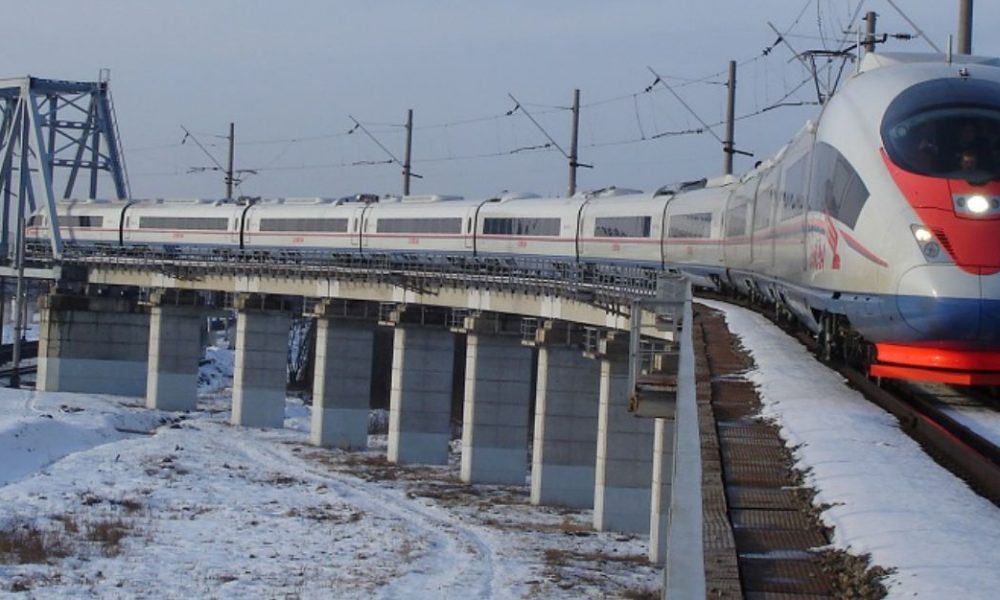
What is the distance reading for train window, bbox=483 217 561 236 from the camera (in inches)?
2178

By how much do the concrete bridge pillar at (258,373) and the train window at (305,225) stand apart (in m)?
5.21

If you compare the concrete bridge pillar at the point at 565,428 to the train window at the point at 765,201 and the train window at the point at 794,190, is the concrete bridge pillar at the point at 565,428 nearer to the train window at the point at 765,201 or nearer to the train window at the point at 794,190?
the train window at the point at 765,201

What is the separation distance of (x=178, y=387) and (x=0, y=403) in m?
10.5

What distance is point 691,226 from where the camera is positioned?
42.5 meters

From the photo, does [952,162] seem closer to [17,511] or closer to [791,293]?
[791,293]

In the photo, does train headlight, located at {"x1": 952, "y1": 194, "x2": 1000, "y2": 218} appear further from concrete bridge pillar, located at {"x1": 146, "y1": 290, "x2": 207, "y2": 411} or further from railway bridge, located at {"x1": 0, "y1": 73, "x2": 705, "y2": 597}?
concrete bridge pillar, located at {"x1": 146, "y1": 290, "x2": 207, "y2": 411}

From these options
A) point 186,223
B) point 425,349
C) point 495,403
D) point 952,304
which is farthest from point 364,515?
point 186,223

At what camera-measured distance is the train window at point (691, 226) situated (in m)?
40.2

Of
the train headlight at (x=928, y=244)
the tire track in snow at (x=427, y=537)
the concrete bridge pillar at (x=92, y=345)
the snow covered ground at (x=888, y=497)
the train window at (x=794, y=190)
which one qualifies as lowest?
the tire track in snow at (x=427, y=537)

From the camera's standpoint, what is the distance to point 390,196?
69312 millimetres

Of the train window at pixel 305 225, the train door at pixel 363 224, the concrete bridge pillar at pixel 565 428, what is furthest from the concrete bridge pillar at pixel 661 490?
the train window at pixel 305 225

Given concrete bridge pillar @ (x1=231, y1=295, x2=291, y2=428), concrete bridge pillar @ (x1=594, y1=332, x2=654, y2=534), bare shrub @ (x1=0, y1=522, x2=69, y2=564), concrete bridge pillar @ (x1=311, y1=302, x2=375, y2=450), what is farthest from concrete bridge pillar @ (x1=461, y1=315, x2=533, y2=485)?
bare shrub @ (x1=0, y1=522, x2=69, y2=564)

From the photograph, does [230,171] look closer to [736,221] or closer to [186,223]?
[186,223]

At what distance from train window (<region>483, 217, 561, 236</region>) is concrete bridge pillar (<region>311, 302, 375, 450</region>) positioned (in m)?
6.73
